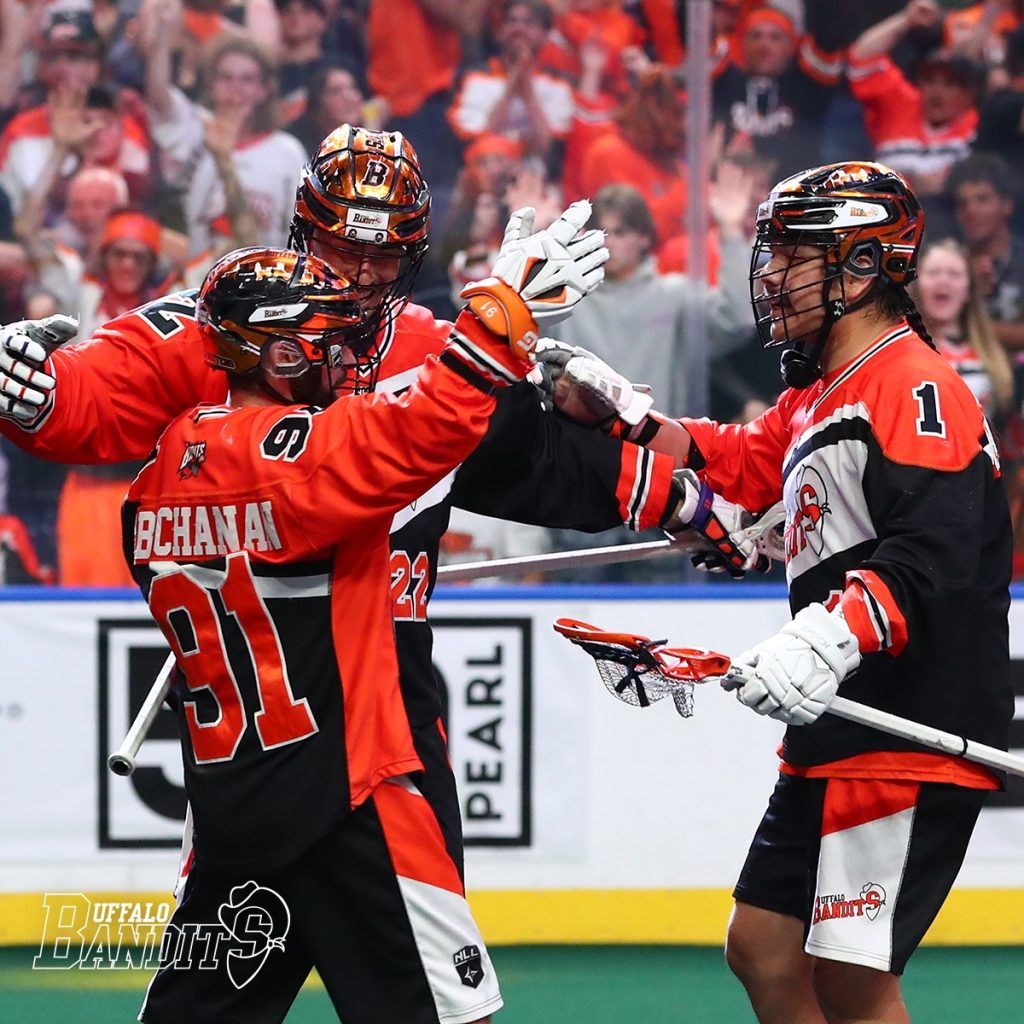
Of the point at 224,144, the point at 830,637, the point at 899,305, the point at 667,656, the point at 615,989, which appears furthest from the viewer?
the point at 224,144

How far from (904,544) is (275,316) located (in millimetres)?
1111

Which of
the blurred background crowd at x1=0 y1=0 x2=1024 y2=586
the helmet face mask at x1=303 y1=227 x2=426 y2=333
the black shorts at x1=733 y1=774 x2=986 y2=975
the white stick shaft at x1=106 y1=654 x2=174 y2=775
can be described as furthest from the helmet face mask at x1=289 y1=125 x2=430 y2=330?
the blurred background crowd at x1=0 y1=0 x2=1024 y2=586

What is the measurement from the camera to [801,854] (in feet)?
10.4

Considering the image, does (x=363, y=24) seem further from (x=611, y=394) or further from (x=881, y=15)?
(x=611, y=394)

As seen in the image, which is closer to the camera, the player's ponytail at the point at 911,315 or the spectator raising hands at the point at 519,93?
the player's ponytail at the point at 911,315

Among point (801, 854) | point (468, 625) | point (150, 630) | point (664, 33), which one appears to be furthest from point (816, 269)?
point (664, 33)

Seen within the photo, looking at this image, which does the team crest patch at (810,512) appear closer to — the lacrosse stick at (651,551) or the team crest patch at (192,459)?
the lacrosse stick at (651,551)

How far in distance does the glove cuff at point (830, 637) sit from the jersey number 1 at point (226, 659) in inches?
32.0

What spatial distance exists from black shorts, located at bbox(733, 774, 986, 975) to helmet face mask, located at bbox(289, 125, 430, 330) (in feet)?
3.98

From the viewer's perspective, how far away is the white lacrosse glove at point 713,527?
343 centimetres

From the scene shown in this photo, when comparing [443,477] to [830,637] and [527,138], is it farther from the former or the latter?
[527,138]

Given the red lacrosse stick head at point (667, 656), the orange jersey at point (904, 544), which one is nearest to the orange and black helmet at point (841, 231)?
the orange jersey at point (904, 544)

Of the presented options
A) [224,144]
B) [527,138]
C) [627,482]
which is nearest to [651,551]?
[627,482]

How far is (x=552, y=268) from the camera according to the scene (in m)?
2.62
